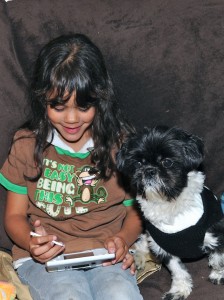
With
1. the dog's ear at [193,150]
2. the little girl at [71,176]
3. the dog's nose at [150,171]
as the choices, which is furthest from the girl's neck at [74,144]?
the dog's ear at [193,150]

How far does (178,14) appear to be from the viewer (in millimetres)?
2359

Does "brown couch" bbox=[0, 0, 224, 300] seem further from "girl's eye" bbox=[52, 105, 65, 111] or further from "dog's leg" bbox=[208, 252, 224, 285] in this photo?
"girl's eye" bbox=[52, 105, 65, 111]

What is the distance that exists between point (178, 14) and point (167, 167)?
2.24 ft

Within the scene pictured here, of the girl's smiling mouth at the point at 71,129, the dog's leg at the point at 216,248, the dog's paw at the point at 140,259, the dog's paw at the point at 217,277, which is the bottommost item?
the dog's paw at the point at 140,259

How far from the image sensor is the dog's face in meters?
2.02

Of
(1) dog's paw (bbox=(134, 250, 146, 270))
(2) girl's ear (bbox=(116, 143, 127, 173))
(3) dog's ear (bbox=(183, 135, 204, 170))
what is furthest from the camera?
(1) dog's paw (bbox=(134, 250, 146, 270))

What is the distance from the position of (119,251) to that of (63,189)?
1.06 ft

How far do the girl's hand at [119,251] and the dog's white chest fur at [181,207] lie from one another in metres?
0.16

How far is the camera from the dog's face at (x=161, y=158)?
2.02 meters

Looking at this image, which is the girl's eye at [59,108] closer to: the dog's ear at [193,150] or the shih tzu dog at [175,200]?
the shih tzu dog at [175,200]

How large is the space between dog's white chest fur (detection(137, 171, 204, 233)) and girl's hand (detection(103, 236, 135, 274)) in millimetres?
159

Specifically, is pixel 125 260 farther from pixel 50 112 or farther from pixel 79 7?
pixel 79 7

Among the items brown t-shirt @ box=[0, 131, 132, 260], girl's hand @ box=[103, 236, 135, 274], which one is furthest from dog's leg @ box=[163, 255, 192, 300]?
brown t-shirt @ box=[0, 131, 132, 260]

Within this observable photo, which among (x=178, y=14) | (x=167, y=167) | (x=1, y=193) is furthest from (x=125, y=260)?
(x=178, y=14)
